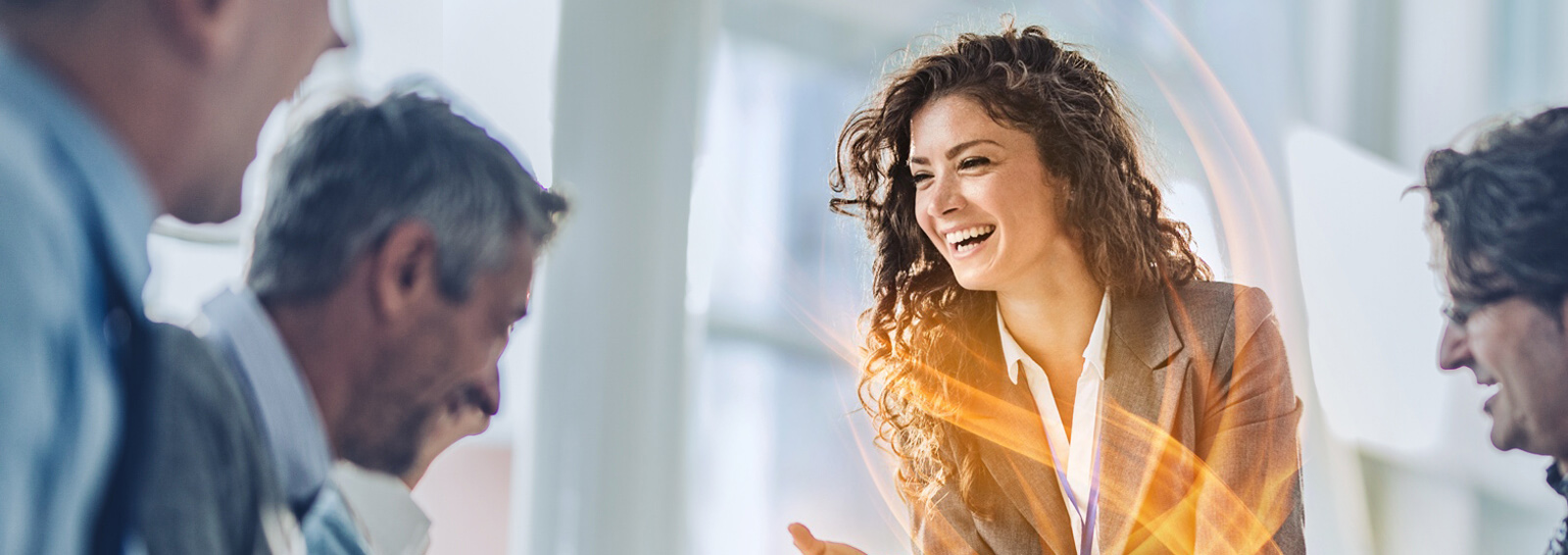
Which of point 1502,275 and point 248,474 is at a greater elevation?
point 1502,275

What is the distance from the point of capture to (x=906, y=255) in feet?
4.13

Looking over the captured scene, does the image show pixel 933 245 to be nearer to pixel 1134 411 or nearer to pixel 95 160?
pixel 1134 411

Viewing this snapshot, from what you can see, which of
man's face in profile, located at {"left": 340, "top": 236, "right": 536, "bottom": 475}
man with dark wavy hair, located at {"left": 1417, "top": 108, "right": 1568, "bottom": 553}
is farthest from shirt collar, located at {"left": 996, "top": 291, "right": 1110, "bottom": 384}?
man's face in profile, located at {"left": 340, "top": 236, "right": 536, "bottom": 475}

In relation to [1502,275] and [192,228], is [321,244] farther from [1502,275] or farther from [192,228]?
[1502,275]

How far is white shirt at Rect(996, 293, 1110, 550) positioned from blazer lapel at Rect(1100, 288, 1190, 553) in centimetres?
1

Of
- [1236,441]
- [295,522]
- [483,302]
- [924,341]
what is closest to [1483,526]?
[1236,441]

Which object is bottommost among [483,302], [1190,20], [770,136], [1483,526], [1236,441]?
[1483,526]

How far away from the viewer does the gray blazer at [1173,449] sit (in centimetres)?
116

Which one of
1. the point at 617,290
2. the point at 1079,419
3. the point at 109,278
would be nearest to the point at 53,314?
the point at 109,278

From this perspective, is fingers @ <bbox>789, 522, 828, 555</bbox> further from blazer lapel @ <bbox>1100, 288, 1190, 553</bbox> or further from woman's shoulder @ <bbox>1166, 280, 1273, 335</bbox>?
woman's shoulder @ <bbox>1166, 280, 1273, 335</bbox>

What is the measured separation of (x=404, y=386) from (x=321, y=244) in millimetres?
114

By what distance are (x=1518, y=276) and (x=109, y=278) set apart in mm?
1330

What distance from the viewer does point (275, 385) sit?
0.75 meters

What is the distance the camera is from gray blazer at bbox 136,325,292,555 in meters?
0.68
